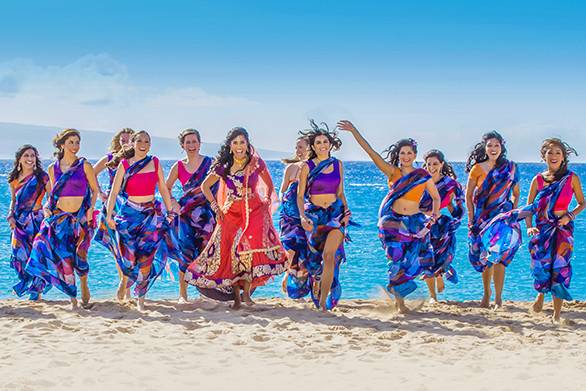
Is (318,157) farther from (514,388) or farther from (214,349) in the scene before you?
(514,388)

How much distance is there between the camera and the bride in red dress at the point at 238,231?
317 inches

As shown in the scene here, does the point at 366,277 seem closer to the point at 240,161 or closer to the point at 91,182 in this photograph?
the point at 240,161

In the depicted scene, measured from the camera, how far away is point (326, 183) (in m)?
7.90

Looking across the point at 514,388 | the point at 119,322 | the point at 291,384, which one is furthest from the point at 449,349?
the point at 119,322

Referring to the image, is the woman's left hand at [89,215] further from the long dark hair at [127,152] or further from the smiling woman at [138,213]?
the long dark hair at [127,152]

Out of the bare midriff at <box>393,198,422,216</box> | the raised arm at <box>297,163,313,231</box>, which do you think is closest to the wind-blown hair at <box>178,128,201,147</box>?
the raised arm at <box>297,163,313,231</box>

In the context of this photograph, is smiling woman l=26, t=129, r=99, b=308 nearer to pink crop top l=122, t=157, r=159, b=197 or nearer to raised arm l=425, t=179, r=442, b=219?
pink crop top l=122, t=157, r=159, b=197

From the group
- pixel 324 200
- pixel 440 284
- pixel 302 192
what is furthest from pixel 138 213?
pixel 440 284

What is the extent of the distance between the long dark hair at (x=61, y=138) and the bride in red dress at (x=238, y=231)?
155 centimetres

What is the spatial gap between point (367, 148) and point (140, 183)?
2465 mm

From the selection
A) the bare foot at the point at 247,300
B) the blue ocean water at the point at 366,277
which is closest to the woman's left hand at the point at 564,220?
the blue ocean water at the point at 366,277

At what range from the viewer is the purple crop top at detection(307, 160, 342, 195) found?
7887 millimetres

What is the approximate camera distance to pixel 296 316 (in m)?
7.77

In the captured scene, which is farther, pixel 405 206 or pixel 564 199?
pixel 405 206
